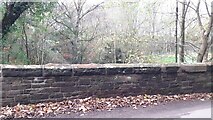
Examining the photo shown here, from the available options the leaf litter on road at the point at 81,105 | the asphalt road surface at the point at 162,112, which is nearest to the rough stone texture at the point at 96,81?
the leaf litter on road at the point at 81,105

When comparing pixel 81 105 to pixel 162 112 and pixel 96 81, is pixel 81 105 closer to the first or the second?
pixel 96 81

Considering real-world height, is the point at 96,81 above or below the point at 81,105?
above

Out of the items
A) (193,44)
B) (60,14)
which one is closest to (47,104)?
(193,44)

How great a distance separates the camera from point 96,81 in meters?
5.77

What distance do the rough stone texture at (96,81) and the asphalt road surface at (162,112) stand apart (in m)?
0.64

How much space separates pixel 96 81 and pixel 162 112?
132 centimetres

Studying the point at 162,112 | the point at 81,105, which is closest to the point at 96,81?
the point at 81,105

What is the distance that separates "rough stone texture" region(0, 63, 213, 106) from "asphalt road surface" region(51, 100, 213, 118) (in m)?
0.64

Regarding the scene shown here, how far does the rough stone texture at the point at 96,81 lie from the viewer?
5.18 meters

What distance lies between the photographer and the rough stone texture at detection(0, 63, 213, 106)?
5176mm

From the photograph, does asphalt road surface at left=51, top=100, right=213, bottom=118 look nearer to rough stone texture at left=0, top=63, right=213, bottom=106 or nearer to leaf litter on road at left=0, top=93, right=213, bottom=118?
leaf litter on road at left=0, top=93, right=213, bottom=118

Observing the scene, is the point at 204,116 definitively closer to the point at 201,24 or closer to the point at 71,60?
the point at 201,24

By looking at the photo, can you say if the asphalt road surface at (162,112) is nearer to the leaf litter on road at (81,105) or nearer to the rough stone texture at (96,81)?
the leaf litter on road at (81,105)

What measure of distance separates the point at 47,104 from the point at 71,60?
11629 millimetres
